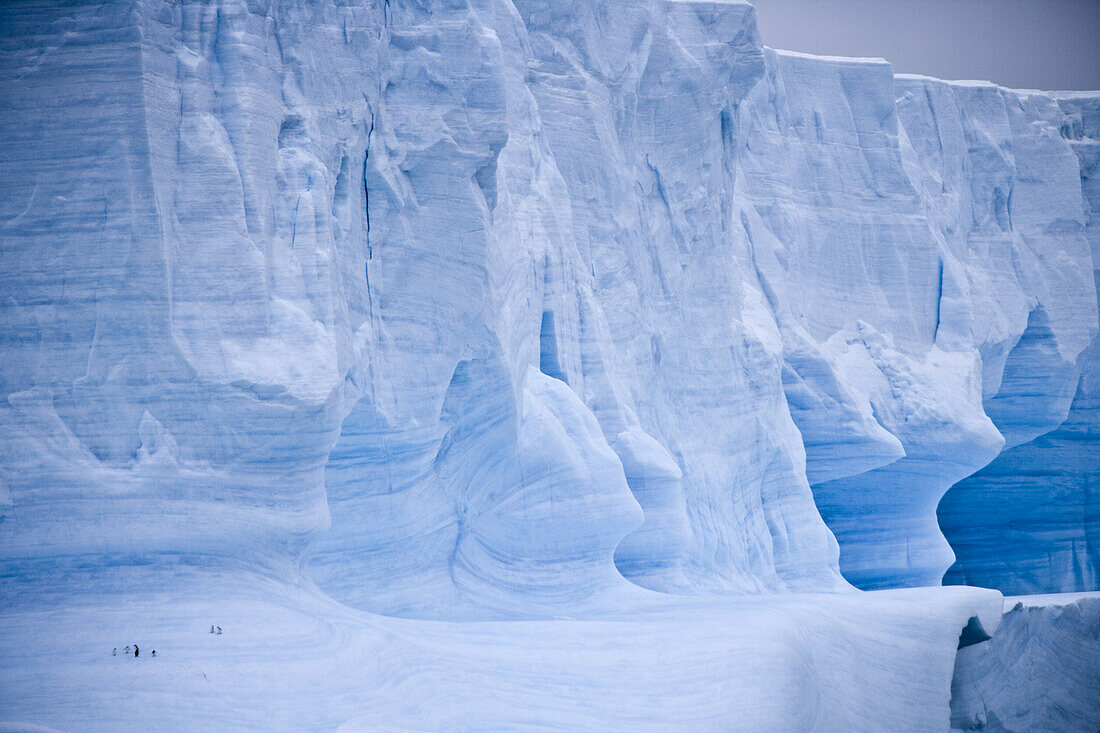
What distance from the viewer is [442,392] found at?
1166cm

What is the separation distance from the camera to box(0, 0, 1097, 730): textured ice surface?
8766 mm

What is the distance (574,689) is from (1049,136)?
16217 mm

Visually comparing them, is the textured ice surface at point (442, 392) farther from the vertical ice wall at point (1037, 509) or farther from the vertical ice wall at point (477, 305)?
the vertical ice wall at point (1037, 509)

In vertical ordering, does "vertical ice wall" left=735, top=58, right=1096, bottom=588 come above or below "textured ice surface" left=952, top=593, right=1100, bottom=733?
above

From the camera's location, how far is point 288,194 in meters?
10.0

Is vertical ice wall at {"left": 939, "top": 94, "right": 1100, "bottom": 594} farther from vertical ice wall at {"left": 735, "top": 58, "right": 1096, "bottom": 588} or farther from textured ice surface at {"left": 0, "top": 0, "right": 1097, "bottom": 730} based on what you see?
textured ice surface at {"left": 0, "top": 0, "right": 1097, "bottom": 730}

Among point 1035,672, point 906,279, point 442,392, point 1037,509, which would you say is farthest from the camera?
point 1037,509

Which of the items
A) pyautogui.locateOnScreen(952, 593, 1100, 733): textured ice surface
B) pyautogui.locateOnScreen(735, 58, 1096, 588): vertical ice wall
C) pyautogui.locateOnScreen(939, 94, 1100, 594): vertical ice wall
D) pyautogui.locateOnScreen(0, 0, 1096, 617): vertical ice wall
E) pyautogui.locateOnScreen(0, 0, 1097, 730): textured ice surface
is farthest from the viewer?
pyautogui.locateOnScreen(939, 94, 1100, 594): vertical ice wall

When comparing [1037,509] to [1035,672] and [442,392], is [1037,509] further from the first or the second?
[442,392]

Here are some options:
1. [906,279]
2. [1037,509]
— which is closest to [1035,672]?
[906,279]

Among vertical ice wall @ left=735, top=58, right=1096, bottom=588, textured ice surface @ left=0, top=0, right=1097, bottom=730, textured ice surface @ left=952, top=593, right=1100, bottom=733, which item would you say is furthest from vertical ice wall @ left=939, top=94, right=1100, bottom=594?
textured ice surface @ left=952, top=593, right=1100, bottom=733

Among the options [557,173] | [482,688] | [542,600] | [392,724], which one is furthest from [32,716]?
[557,173]

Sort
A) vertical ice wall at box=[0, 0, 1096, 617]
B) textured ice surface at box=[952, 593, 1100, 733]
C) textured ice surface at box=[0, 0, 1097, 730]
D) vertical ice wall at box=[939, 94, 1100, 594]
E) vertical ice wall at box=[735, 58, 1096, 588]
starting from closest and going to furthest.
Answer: textured ice surface at box=[0, 0, 1097, 730] → vertical ice wall at box=[0, 0, 1096, 617] → textured ice surface at box=[952, 593, 1100, 733] → vertical ice wall at box=[735, 58, 1096, 588] → vertical ice wall at box=[939, 94, 1100, 594]

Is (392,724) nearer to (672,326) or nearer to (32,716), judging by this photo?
(32,716)
